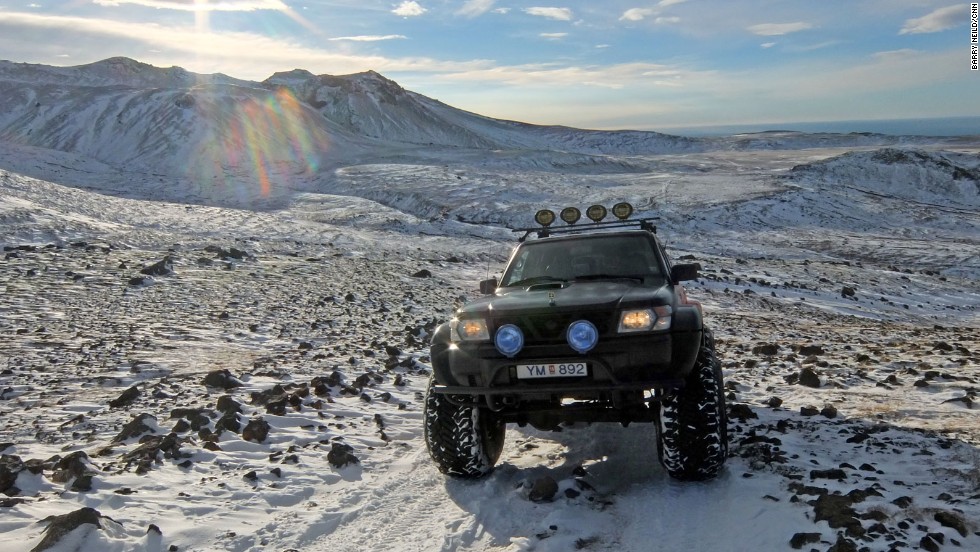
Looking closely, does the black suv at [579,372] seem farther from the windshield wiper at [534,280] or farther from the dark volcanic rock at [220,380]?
the dark volcanic rock at [220,380]

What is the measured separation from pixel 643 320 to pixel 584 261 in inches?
73.9

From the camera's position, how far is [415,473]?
19.8 feet

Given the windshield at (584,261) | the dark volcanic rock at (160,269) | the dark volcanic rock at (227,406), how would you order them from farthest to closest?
the dark volcanic rock at (160,269)
the dark volcanic rock at (227,406)
the windshield at (584,261)

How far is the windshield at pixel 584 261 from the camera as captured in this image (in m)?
6.48

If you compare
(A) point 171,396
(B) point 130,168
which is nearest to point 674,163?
(B) point 130,168

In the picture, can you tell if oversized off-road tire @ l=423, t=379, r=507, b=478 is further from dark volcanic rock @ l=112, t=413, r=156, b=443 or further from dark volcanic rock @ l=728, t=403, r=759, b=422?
dark volcanic rock @ l=112, t=413, r=156, b=443

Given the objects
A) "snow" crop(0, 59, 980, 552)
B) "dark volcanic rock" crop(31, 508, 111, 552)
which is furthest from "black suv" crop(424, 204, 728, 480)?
"dark volcanic rock" crop(31, 508, 111, 552)

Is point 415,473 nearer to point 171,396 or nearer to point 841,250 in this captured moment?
→ point 171,396

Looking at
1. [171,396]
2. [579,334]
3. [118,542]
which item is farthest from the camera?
[171,396]

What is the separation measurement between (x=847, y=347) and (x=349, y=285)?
10.5 metres

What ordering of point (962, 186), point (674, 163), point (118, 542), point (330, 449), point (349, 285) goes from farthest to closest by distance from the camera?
point (674, 163)
point (962, 186)
point (349, 285)
point (330, 449)
point (118, 542)

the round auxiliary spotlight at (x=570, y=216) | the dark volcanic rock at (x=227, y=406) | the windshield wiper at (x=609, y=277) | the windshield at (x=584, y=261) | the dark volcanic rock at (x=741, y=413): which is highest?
the round auxiliary spotlight at (x=570, y=216)

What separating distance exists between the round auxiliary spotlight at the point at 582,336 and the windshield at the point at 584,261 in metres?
1.48

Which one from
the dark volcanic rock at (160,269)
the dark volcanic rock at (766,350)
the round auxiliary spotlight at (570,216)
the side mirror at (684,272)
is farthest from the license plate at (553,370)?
the dark volcanic rock at (160,269)
